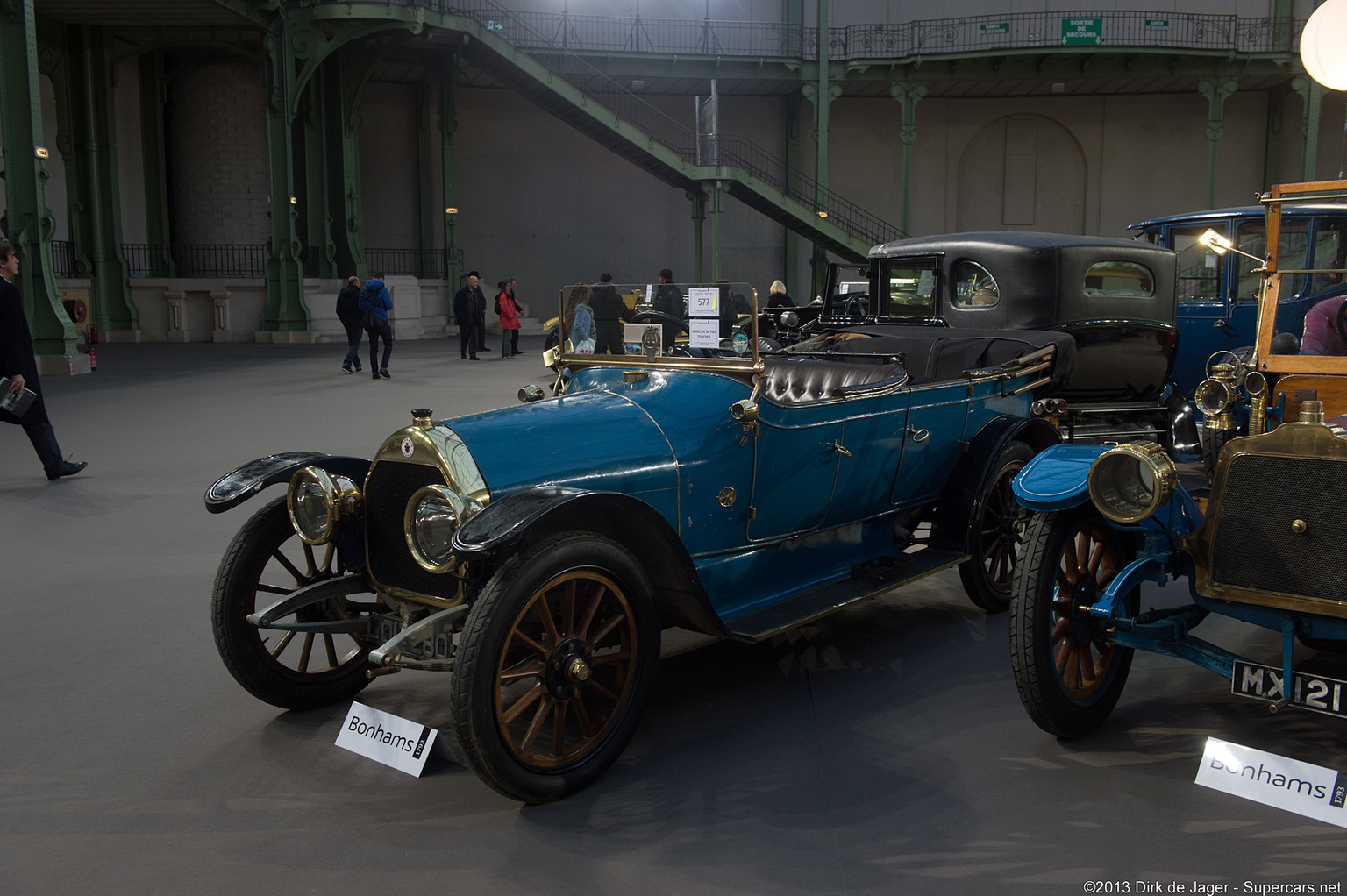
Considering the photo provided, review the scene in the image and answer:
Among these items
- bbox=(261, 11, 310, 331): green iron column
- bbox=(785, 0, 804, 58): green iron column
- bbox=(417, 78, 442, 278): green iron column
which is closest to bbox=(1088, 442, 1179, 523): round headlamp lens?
bbox=(261, 11, 310, 331): green iron column

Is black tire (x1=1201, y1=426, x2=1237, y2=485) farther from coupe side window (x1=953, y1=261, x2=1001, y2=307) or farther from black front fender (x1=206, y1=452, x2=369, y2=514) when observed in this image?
black front fender (x1=206, y1=452, x2=369, y2=514)

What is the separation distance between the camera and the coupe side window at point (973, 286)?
7930 millimetres

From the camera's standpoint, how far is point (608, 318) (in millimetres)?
4527

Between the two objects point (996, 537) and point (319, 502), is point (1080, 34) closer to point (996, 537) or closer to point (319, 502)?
point (996, 537)

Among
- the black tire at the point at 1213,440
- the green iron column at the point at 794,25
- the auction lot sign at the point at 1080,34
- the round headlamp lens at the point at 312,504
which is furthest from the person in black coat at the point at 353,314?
the auction lot sign at the point at 1080,34

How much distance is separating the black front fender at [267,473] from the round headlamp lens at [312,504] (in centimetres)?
11

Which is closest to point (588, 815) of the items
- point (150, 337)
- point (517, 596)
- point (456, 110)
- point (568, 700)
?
point (568, 700)

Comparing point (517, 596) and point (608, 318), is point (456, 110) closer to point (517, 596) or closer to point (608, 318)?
point (608, 318)

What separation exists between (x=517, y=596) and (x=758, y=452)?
4.36ft

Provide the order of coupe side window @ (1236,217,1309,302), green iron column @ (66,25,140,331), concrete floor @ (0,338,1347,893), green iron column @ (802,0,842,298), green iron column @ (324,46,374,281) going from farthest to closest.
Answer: green iron column @ (802,0,842,298) → green iron column @ (324,46,374,281) → green iron column @ (66,25,140,331) → coupe side window @ (1236,217,1309,302) → concrete floor @ (0,338,1347,893)

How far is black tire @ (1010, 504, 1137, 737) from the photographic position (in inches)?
Answer: 129

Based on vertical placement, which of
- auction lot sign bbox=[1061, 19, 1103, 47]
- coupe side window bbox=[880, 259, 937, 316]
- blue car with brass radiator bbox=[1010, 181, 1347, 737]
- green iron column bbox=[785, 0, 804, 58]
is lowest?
blue car with brass radiator bbox=[1010, 181, 1347, 737]

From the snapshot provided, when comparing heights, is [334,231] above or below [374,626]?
above

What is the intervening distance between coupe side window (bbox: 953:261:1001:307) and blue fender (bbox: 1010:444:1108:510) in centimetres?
445
